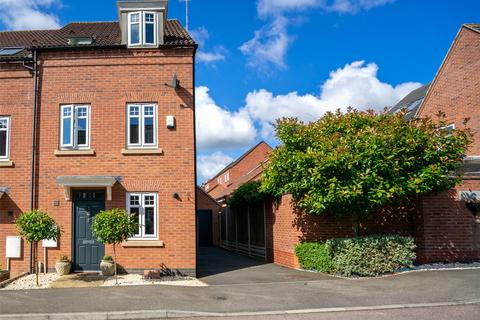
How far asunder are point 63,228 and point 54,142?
259 cm

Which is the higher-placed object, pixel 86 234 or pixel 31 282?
pixel 86 234

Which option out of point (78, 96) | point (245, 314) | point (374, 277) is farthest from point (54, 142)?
point (374, 277)

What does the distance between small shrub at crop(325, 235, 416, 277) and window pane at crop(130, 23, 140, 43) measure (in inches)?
338

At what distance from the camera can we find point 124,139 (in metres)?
14.1

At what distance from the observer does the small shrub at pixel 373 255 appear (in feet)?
41.4

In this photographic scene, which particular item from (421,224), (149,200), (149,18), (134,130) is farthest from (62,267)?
(421,224)

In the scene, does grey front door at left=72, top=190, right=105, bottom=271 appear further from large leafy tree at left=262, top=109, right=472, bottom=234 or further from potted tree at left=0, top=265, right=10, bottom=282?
large leafy tree at left=262, top=109, right=472, bottom=234

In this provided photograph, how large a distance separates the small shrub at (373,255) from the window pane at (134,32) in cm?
859

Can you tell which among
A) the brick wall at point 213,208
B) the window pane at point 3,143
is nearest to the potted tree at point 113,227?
the window pane at point 3,143

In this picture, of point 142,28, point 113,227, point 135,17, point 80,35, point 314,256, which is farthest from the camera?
point 80,35

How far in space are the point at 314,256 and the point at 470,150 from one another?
10.5m

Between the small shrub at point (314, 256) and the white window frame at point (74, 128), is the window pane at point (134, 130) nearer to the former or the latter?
the white window frame at point (74, 128)

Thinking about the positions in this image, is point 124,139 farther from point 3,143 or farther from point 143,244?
point 3,143

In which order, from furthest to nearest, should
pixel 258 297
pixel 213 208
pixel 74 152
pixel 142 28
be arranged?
pixel 213 208, pixel 142 28, pixel 74 152, pixel 258 297
